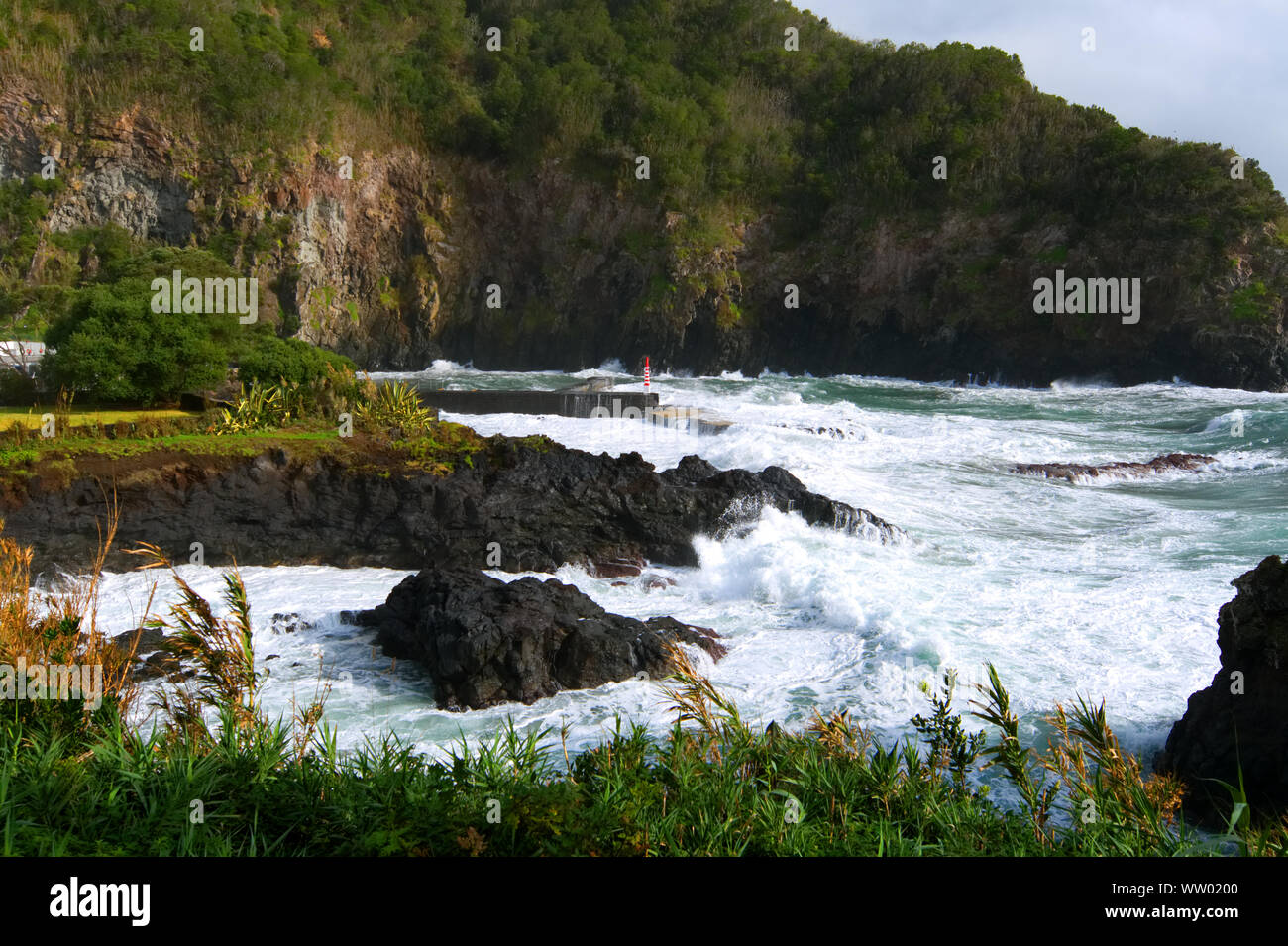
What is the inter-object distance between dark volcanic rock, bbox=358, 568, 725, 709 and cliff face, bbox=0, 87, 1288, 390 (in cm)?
3429

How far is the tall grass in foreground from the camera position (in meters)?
4.32

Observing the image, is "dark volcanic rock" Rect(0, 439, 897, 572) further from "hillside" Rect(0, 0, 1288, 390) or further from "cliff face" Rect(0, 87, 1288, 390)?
"cliff face" Rect(0, 87, 1288, 390)

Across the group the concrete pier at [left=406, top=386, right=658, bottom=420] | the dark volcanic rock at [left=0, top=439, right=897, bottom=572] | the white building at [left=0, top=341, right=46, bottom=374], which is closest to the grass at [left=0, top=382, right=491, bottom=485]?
the dark volcanic rock at [left=0, top=439, right=897, bottom=572]

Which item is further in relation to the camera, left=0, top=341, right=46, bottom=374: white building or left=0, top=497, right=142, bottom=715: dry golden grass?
left=0, top=341, right=46, bottom=374: white building

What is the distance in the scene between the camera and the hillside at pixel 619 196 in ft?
129

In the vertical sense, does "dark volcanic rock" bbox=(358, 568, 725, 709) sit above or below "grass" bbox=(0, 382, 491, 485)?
below

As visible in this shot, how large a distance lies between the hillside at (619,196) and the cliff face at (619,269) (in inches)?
4.6

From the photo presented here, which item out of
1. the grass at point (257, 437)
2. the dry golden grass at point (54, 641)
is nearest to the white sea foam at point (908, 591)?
the grass at point (257, 437)

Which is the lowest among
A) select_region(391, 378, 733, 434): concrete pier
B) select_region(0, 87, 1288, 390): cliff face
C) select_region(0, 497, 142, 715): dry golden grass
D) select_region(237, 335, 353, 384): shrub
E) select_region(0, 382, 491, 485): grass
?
select_region(0, 497, 142, 715): dry golden grass

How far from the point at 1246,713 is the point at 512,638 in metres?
5.88

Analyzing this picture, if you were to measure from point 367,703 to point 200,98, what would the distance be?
42056mm

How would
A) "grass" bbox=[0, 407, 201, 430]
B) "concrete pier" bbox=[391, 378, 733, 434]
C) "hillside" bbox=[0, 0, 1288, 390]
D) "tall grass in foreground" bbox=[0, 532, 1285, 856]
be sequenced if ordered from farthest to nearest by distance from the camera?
"hillside" bbox=[0, 0, 1288, 390] → "concrete pier" bbox=[391, 378, 733, 434] → "grass" bbox=[0, 407, 201, 430] → "tall grass in foreground" bbox=[0, 532, 1285, 856]

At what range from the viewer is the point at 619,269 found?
47.2 metres

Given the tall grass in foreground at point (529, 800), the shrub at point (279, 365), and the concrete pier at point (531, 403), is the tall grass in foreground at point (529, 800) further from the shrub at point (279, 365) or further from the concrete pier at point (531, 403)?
the concrete pier at point (531, 403)
